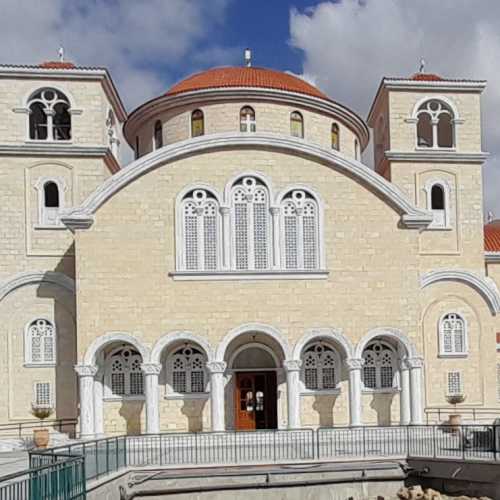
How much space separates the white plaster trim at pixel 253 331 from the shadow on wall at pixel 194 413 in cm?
207

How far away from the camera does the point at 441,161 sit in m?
28.8

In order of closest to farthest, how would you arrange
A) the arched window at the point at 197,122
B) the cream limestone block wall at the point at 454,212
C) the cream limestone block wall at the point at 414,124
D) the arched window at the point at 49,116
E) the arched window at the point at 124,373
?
1. the arched window at the point at 124,373
2. the arched window at the point at 49,116
3. the cream limestone block wall at the point at 454,212
4. the cream limestone block wall at the point at 414,124
5. the arched window at the point at 197,122

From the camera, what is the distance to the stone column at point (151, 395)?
78.3 ft

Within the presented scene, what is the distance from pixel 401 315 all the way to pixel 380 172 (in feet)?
24.5

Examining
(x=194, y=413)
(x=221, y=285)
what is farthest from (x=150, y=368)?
(x=221, y=285)

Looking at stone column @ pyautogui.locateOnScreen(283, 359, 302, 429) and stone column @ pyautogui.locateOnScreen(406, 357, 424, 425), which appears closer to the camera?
stone column @ pyautogui.locateOnScreen(283, 359, 302, 429)

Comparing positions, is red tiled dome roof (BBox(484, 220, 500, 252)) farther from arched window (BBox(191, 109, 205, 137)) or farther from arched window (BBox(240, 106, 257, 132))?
arched window (BBox(191, 109, 205, 137))

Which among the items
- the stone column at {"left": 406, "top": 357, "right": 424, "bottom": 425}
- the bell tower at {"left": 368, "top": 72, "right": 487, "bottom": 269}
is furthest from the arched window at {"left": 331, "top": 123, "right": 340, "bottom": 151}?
the stone column at {"left": 406, "top": 357, "right": 424, "bottom": 425}

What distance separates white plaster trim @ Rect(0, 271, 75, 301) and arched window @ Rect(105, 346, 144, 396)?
279 centimetres

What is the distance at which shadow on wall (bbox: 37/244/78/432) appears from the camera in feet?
85.4

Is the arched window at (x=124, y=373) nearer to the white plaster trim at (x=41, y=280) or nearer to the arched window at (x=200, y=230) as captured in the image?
the white plaster trim at (x=41, y=280)

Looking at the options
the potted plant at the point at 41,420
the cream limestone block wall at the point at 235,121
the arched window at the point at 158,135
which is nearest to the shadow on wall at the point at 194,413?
the potted plant at the point at 41,420

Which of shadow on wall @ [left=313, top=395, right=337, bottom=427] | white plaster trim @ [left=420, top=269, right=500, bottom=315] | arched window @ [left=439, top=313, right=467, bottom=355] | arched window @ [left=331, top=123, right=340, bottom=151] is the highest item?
arched window @ [left=331, top=123, right=340, bottom=151]

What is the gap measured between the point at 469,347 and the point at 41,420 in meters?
15.0
